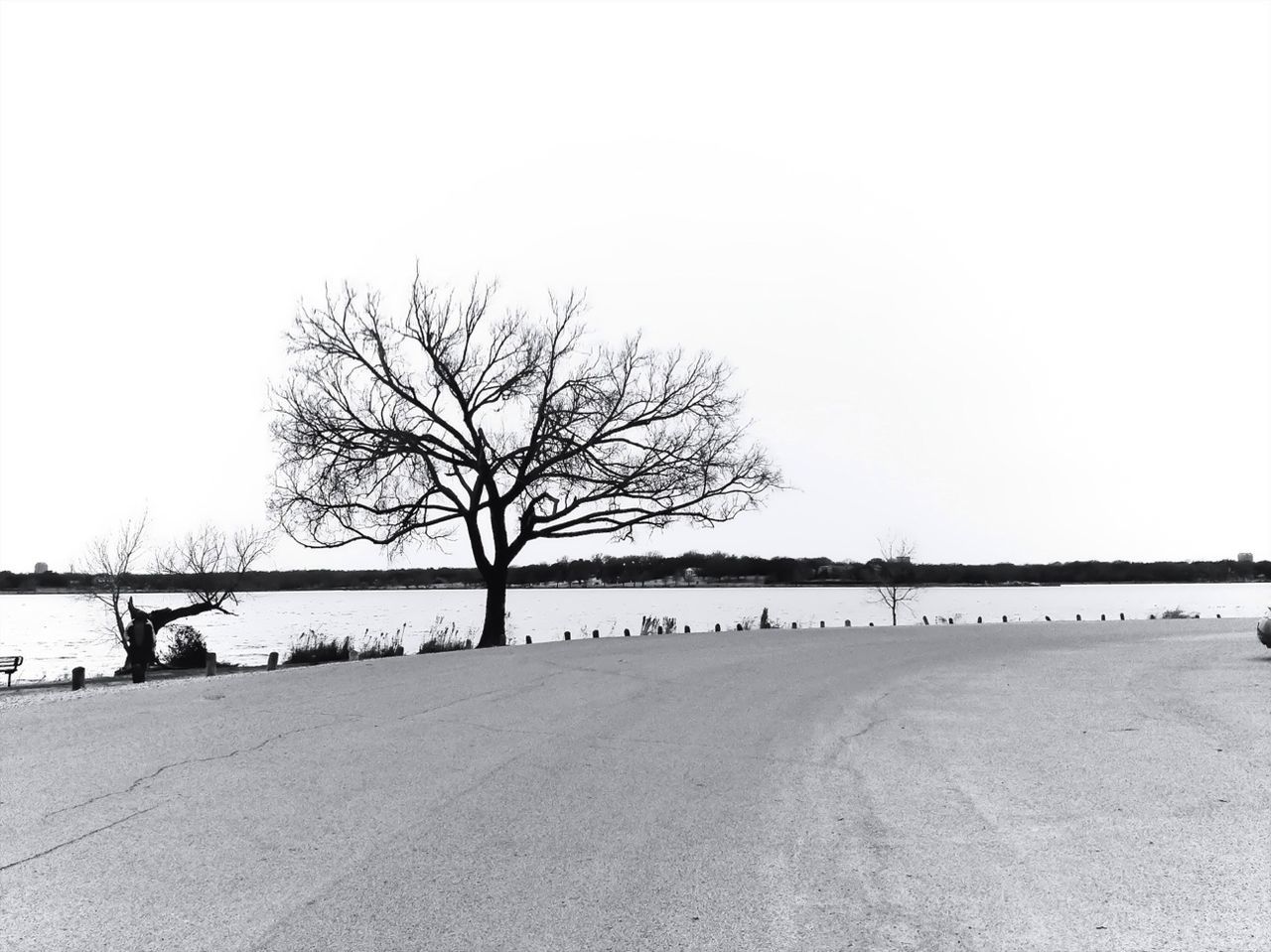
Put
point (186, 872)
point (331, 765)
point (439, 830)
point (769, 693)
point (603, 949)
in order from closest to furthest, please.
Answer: point (603, 949), point (186, 872), point (439, 830), point (331, 765), point (769, 693)

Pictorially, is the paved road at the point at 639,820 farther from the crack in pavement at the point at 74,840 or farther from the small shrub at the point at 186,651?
the small shrub at the point at 186,651

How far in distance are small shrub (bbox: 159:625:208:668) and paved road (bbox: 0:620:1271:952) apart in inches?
655

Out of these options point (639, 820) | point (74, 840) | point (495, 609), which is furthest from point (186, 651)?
point (639, 820)

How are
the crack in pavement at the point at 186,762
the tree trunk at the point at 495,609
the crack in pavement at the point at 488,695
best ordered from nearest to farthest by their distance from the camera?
the crack in pavement at the point at 186,762 → the crack in pavement at the point at 488,695 → the tree trunk at the point at 495,609

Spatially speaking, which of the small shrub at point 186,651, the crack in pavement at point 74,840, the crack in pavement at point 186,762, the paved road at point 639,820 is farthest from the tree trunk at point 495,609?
the crack in pavement at point 74,840

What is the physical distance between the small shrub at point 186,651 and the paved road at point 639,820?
16.6m

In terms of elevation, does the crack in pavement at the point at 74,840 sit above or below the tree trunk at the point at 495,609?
below

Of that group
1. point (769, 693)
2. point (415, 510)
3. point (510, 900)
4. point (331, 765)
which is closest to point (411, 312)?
point (415, 510)

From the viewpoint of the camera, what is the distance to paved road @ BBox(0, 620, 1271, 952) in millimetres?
4945

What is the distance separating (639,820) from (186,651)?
27262 millimetres

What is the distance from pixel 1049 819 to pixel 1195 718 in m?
5.78

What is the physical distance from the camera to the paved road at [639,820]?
16.2 ft

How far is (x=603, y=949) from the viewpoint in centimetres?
460

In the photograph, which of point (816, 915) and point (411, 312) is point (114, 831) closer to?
point (816, 915)
